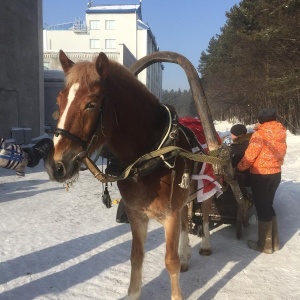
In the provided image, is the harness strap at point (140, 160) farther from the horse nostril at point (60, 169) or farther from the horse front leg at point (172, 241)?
the horse front leg at point (172, 241)

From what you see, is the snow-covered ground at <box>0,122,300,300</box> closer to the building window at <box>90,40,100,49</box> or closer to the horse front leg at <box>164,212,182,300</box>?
the horse front leg at <box>164,212,182,300</box>

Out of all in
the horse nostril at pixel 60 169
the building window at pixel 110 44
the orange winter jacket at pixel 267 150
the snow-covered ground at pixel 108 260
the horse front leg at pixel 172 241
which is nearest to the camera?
the horse nostril at pixel 60 169

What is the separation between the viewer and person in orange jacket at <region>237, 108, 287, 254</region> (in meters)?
4.14

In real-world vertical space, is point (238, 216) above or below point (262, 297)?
above

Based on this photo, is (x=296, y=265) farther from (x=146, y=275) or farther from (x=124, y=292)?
(x=124, y=292)

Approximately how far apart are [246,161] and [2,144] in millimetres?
3016

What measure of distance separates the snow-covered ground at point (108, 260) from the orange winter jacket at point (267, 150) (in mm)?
1169

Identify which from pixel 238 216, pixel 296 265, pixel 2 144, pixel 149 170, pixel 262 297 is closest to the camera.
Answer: pixel 2 144

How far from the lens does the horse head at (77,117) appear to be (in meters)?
2.02

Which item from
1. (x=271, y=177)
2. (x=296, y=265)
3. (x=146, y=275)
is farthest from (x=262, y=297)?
(x=271, y=177)

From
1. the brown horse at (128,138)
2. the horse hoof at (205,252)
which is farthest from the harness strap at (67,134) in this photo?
the horse hoof at (205,252)

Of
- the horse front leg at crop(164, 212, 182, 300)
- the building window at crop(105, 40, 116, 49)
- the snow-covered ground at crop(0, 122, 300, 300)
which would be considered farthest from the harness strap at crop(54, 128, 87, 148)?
the building window at crop(105, 40, 116, 49)

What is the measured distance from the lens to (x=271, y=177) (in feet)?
13.9

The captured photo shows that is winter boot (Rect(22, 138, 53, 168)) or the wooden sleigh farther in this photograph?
the wooden sleigh
